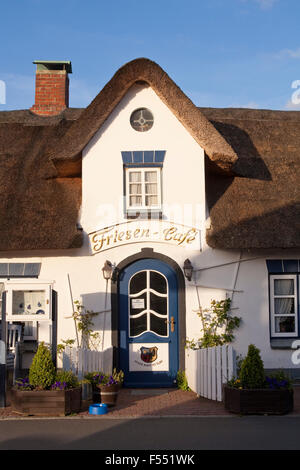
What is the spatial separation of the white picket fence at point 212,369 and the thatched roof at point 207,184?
8.34 feet

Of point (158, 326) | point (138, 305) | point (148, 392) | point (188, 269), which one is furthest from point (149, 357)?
point (188, 269)

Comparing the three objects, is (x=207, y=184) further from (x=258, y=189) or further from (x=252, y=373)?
(x=252, y=373)

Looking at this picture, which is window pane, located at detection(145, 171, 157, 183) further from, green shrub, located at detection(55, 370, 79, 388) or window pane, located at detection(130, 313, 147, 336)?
green shrub, located at detection(55, 370, 79, 388)

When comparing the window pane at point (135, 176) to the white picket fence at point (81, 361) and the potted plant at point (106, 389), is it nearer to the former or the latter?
the white picket fence at point (81, 361)

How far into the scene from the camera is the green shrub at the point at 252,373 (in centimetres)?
902

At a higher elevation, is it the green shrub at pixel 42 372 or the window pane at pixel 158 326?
the window pane at pixel 158 326

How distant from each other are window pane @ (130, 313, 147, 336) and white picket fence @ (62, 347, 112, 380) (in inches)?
40.5

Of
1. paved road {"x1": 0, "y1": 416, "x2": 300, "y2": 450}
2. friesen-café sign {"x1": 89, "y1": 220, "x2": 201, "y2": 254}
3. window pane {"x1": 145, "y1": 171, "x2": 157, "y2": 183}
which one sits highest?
window pane {"x1": 145, "y1": 171, "x2": 157, "y2": 183}

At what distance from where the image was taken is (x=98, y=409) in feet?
29.9

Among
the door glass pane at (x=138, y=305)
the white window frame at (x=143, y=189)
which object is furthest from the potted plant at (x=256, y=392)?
the white window frame at (x=143, y=189)

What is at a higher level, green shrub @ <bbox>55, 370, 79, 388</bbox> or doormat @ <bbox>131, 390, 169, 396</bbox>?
green shrub @ <bbox>55, 370, 79, 388</bbox>

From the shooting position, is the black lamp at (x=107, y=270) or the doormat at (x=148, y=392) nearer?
the doormat at (x=148, y=392)

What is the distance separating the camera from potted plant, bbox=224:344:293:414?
8.91m

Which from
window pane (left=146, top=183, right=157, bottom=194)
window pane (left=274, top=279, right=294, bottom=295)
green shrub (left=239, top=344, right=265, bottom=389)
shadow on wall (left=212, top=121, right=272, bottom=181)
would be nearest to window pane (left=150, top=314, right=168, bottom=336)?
window pane (left=274, top=279, right=294, bottom=295)
